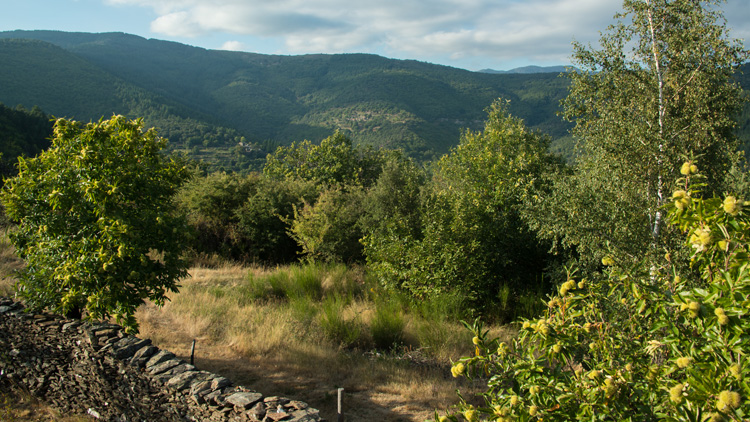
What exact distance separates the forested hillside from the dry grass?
59058 millimetres

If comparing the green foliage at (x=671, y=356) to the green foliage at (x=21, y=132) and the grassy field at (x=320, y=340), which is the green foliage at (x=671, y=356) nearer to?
the grassy field at (x=320, y=340)

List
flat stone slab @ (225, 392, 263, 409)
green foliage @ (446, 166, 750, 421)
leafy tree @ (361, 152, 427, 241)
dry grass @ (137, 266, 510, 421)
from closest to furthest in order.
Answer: green foliage @ (446, 166, 750, 421), flat stone slab @ (225, 392, 263, 409), dry grass @ (137, 266, 510, 421), leafy tree @ (361, 152, 427, 241)

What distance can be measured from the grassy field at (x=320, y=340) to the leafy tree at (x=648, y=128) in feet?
10.5

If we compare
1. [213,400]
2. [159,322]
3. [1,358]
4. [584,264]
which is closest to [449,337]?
[584,264]

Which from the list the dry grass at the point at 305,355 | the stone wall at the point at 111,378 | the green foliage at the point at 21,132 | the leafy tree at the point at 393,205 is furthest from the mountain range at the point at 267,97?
the stone wall at the point at 111,378

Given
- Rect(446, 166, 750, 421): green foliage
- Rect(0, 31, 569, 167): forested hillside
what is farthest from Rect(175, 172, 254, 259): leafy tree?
Rect(0, 31, 569, 167): forested hillside

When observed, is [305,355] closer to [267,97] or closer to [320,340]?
[320,340]

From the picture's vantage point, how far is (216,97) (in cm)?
15175

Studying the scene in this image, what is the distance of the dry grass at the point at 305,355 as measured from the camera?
6.00m

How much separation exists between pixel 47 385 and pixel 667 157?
9.93m

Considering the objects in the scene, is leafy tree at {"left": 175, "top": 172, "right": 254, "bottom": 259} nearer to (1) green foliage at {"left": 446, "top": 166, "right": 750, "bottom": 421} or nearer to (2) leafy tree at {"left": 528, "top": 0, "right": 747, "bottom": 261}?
(2) leafy tree at {"left": 528, "top": 0, "right": 747, "bottom": 261}

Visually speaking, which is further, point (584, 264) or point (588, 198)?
point (584, 264)

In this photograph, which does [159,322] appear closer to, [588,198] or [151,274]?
[151,274]

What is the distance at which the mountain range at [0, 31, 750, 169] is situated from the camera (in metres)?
78.1
